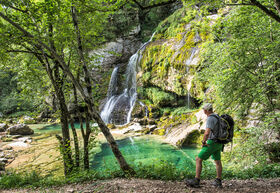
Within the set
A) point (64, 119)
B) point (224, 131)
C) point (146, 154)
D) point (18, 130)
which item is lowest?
point (146, 154)

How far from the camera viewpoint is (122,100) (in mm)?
21078

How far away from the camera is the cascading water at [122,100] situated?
1952 cm

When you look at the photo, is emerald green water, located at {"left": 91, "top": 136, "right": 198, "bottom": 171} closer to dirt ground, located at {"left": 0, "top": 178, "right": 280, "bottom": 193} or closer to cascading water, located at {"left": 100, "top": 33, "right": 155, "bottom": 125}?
dirt ground, located at {"left": 0, "top": 178, "right": 280, "bottom": 193}

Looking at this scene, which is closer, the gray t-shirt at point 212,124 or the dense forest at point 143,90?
the gray t-shirt at point 212,124

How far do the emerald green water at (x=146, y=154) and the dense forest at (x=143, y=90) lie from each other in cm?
7

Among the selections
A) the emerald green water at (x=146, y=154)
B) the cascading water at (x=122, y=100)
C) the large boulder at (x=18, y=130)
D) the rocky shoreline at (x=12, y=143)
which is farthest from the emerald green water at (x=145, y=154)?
the large boulder at (x=18, y=130)

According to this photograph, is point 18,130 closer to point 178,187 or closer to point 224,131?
point 178,187

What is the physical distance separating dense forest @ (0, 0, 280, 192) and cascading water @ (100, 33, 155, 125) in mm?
147

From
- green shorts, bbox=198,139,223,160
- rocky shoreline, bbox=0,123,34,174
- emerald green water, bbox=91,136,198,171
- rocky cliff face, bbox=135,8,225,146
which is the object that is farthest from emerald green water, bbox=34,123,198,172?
rocky shoreline, bbox=0,123,34,174

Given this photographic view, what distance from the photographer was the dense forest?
4.68 metres

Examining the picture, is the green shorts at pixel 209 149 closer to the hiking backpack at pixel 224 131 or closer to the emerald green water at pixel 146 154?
the hiking backpack at pixel 224 131

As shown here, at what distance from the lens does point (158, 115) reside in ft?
58.6

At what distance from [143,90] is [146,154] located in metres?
10.8

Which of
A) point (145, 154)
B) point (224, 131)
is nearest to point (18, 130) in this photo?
point (145, 154)
